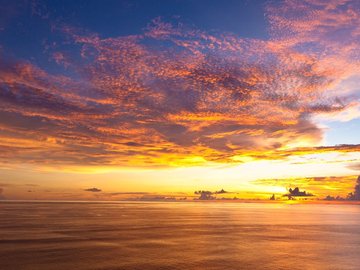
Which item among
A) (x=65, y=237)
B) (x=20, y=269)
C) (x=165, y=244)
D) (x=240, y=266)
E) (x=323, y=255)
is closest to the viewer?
(x=20, y=269)

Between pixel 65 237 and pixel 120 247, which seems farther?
pixel 65 237

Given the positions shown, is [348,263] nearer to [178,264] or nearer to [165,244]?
[178,264]

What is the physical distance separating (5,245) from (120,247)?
11.7m

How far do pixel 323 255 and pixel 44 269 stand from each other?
84.2 feet

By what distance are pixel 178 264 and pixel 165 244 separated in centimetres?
1262

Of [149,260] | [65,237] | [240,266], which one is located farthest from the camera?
[65,237]

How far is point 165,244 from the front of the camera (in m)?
39.8

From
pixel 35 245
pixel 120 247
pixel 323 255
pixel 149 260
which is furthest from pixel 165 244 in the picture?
pixel 323 255

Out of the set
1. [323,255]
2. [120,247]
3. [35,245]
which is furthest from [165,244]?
[323,255]

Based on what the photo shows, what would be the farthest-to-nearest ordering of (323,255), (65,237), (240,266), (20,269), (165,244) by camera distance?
(65,237) < (165,244) < (323,255) < (240,266) < (20,269)

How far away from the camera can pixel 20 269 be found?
78.7 ft

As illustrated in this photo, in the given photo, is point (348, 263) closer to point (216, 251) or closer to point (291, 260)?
point (291, 260)

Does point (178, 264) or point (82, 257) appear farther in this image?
point (82, 257)

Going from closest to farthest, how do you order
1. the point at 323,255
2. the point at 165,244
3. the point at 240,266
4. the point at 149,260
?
the point at 240,266 → the point at 149,260 → the point at 323,255 → the point at 165,244
